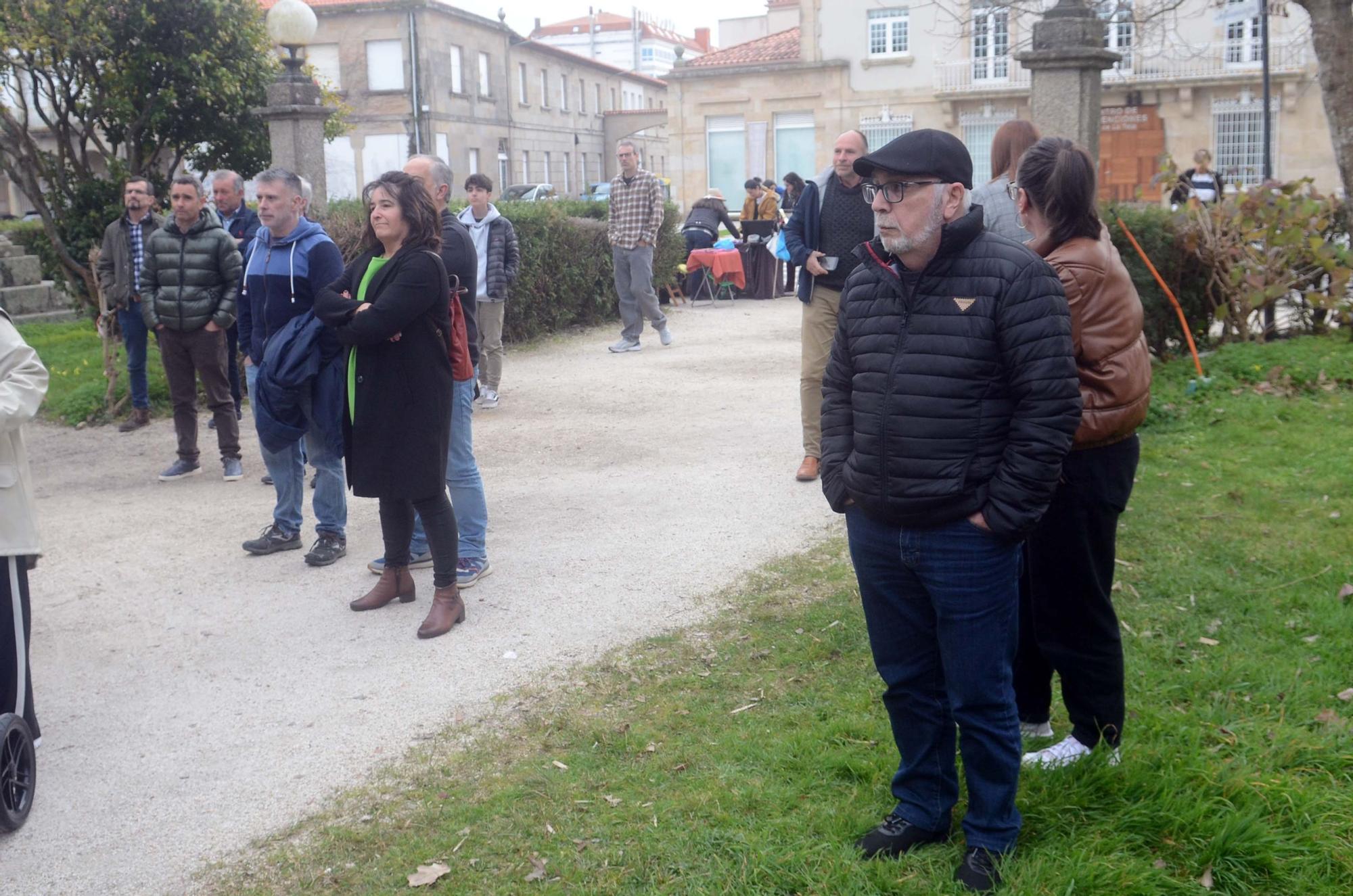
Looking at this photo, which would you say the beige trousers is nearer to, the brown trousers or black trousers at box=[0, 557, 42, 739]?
the brown trousers

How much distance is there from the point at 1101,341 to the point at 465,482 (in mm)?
3412

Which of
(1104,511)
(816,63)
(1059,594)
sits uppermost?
(816,63)

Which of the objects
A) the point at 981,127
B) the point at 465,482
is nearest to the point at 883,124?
the point at 981,127

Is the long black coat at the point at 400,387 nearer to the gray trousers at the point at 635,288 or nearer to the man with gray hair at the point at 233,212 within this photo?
the man with gray hair at the point at 233,212

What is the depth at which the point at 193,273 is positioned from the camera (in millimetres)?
8516

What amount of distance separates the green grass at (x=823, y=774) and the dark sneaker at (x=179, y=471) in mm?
4408

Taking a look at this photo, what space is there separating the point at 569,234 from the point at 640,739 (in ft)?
37.8

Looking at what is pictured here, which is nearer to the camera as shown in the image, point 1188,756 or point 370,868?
point 370,868

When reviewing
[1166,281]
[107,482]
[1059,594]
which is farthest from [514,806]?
[1166,281]

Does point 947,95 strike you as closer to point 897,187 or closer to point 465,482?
point 465,482

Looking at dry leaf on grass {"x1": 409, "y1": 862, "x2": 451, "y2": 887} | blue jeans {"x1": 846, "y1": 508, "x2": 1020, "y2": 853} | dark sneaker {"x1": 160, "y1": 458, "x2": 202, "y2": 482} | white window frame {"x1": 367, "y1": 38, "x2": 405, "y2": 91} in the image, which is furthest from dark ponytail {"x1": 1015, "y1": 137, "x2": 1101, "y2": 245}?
white window frame {"x1": 367, "y1": 38, "x2": 405, "y2": 91}

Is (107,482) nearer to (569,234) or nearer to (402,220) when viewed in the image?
(402,220)

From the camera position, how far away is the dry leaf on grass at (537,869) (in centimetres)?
351

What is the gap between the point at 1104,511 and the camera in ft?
12.2
